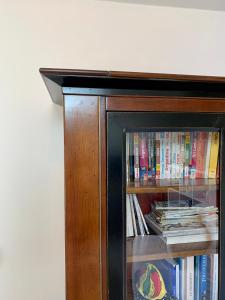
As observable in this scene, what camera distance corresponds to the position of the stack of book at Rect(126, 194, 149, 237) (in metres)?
0.82

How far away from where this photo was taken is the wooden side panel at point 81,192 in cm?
72

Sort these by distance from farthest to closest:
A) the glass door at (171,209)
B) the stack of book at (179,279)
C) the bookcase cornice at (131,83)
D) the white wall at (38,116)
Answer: the white wall at (38,116)
the stack of book at (179,279)
the glass door at (171,209)
the bookcase cornice at (131,83)

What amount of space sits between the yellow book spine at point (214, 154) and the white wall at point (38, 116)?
594 millimetres

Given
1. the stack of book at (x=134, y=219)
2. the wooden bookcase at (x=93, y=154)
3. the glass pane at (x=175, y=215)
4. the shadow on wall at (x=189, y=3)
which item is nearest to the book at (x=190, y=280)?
the glass pane at (x=175, y=215)

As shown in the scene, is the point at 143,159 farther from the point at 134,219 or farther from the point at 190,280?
the point at 190,280

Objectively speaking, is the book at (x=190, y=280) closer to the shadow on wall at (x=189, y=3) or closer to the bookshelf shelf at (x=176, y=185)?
the bookshelf shelf at (x=176, y=185)

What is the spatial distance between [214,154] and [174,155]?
0.14m

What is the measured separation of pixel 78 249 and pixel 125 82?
1.69 ft

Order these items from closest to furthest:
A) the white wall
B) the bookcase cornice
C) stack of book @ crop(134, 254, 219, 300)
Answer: the bookcase cornice, stack of book @ crop(134, 254, 219, 300), the white wall

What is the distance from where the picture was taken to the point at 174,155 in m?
0.92

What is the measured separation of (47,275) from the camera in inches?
46.6

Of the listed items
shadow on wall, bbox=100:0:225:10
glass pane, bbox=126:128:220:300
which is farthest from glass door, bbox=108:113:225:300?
shadow on wall, bbox=100:0:225:10

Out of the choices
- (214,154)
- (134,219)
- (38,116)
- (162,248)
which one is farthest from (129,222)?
(38,116)

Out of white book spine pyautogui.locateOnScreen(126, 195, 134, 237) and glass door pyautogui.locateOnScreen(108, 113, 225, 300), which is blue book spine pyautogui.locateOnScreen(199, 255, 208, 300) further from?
white book spine pyautogui.locateOnScreen(126, 195, 134, 237)
